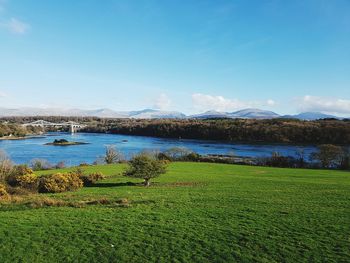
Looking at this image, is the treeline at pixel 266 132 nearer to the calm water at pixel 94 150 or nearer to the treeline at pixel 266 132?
the treeline at pixel 266 132

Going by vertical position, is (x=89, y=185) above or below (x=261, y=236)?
below

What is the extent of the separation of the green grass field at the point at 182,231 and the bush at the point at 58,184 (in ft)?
22.2

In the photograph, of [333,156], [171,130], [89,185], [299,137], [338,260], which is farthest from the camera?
[171,130]

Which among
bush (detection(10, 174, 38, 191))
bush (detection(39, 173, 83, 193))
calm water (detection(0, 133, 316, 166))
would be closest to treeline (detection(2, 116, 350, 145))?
calm water (detection(0, 133, 316, 166))

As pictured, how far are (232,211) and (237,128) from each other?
110538 mm

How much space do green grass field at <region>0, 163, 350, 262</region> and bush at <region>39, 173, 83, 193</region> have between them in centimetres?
677

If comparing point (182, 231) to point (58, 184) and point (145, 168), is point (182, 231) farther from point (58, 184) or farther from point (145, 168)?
point (58, 184)

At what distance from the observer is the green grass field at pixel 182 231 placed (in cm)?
1050

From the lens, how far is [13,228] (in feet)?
42.8

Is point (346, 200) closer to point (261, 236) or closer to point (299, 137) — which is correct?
point (261, 236)

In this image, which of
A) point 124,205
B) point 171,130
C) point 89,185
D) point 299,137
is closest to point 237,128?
point 299,137

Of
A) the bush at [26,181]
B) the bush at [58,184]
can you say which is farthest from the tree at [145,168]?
the bush at [26,181]

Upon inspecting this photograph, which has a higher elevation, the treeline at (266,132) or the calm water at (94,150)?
the treeline at (266,132)

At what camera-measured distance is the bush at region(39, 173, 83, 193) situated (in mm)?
25072
